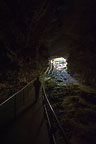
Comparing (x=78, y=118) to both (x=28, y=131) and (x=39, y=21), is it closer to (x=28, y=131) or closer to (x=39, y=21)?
(x=28, y=131)

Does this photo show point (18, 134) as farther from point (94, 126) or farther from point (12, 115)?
point (94, 126)

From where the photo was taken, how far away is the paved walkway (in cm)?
282

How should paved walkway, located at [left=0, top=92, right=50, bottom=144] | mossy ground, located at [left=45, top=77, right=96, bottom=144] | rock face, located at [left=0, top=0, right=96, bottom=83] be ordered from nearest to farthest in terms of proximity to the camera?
paved walkway, located at [left=0, top=92, right=50, bottom=144] < mossy ground, located at [left=45, top=77, right=96, bottom=144] < rock face, located at [left=0, top=0, right=96, bottom=83]

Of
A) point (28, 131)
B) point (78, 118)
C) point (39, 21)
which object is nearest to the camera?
point (28, 131)

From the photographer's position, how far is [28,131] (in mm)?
3152

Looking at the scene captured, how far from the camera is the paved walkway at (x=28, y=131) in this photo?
2816 mm

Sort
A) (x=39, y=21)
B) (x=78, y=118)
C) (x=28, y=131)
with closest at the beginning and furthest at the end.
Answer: (x=28, y=131), (x=78, y=118), (x=39, y=21)

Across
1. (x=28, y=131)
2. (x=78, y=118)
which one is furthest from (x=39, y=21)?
(x=28, y=131)

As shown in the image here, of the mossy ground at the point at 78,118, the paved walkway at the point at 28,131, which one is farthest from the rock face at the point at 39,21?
the mossy ground at the point at 78,118

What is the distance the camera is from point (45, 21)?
8742 millimetres

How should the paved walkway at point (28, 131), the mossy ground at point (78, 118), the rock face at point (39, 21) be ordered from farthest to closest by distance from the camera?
the rock face at point (39, 21)
the mossy ground at point (78, 118)
the paved walkway at point (28, 131)

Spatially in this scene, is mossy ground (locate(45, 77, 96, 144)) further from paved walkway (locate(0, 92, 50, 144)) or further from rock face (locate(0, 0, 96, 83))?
rock face (locate(0, 0, 96, 83))

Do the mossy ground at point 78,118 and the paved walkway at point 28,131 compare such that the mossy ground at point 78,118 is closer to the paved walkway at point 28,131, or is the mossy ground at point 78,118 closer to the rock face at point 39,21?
Result: the paved walkway at point 28,131

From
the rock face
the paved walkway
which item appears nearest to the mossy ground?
the paved walkway
